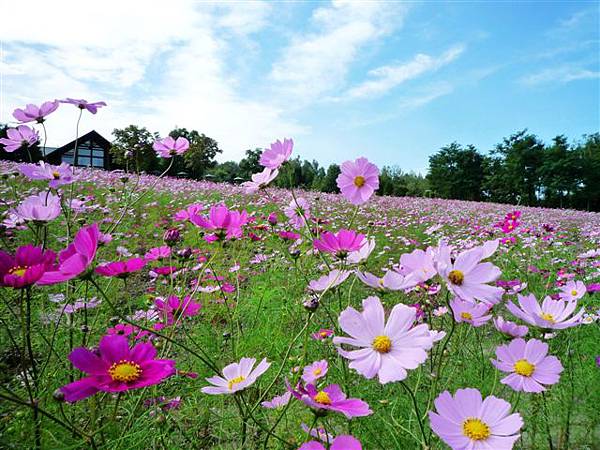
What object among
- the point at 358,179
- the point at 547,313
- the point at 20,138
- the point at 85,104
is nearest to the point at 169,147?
the point at 85,104

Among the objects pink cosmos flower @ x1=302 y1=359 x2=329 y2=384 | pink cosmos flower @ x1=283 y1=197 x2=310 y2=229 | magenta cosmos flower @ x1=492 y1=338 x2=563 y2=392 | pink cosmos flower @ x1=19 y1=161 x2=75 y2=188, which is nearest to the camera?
magenta cosmos flower @ x1=492 y1=338 x2=563 y2=392

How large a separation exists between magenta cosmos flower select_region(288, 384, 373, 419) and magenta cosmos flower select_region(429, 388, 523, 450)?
0.29 ft

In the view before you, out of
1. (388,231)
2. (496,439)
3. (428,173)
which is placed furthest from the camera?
(428,173)

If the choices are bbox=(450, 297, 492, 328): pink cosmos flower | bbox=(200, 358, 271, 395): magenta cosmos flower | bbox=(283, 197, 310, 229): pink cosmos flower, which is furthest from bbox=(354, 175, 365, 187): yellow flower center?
bbox=(200, 358, 271, 395): magenta cosmos flower

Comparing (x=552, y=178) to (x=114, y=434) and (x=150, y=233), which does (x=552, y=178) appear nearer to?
(x=150, y=233)

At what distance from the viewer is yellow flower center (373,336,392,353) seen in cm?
51

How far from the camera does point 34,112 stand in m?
1.12

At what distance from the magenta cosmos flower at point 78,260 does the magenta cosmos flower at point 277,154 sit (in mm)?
384

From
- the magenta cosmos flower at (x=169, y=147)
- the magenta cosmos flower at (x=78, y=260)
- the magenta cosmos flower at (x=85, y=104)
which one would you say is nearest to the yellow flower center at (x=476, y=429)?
the magenta cosmos flower at (x=78, y=260)

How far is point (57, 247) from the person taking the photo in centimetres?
279

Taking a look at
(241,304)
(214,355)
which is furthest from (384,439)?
(241,304)

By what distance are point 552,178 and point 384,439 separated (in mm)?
28055

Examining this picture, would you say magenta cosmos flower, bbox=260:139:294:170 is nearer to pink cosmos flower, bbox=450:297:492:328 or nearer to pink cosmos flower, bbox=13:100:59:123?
pink cosmos flower, bbox=450:297:492:328

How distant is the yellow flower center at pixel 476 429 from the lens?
466 mm
